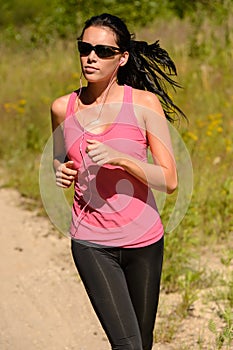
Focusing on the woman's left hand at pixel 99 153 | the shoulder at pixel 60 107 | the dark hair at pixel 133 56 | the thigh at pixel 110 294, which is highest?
→ the dark hair at pixel 133 56

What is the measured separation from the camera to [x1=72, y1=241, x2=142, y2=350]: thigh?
2.99 meters

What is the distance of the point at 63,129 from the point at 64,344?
174 cm

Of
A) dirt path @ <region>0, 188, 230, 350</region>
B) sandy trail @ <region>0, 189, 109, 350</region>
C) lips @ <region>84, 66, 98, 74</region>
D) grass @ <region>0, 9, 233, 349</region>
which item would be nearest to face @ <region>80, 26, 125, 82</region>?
lips @ <region>84, 66, 98, 74</region>

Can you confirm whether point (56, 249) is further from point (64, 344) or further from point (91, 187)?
point (91, 187)

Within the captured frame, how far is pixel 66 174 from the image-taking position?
2.96 meters

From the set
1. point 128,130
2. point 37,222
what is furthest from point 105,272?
point 37,222

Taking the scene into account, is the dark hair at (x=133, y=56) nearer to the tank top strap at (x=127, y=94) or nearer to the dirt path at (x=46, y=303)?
the tank top strap at (x=127, y=94)

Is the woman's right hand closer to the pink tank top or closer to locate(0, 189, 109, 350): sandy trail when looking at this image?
the pink tank top

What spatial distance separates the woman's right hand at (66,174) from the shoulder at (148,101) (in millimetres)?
370

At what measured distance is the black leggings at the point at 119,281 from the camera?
3000 millimetres

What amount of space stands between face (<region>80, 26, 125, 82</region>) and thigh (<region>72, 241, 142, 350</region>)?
677 mm

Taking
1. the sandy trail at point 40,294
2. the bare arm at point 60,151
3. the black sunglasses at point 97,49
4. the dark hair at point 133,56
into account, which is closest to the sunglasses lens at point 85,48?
the black sunglasses at point 97,49

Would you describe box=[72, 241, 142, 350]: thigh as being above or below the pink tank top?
below

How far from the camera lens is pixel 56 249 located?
6066 mm
